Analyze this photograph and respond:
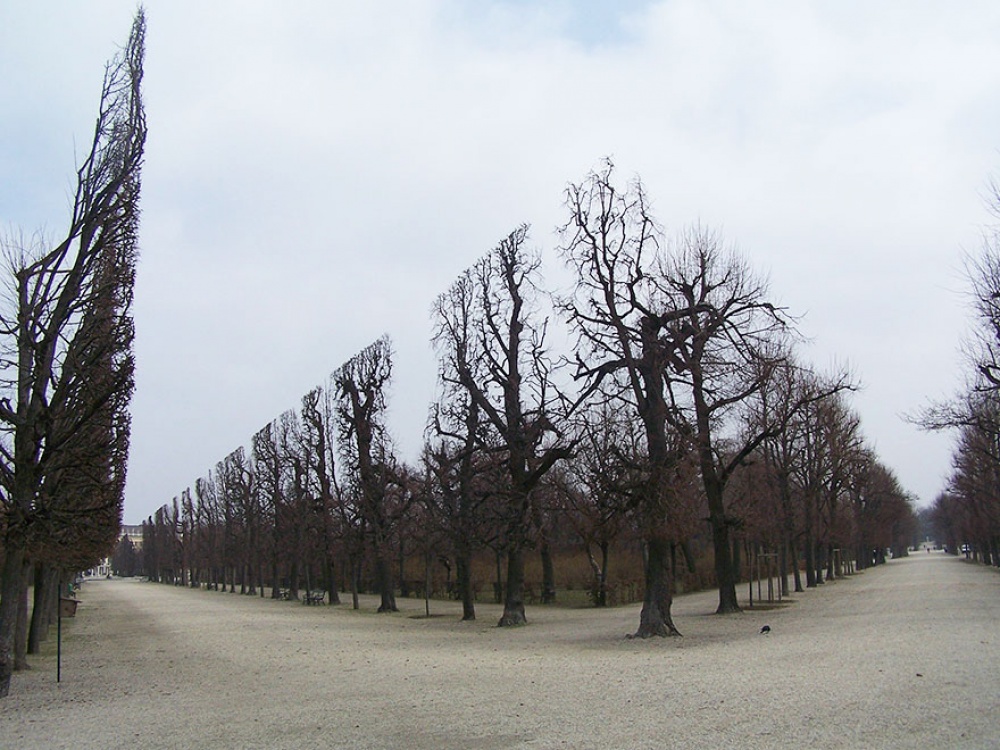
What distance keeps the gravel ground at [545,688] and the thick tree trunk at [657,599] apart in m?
0.58

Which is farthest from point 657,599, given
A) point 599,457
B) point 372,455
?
point 372,455

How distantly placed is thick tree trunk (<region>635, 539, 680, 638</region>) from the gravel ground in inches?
23.0

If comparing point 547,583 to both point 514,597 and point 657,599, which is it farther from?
point 657,599

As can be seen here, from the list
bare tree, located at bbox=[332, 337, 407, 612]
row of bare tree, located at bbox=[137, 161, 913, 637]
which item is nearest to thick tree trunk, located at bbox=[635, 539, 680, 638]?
row of bare tree, located at bbox=[137, 161, 913, 637]

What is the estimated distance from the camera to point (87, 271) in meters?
18.0

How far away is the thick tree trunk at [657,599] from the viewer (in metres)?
22.1

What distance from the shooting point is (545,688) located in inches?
551

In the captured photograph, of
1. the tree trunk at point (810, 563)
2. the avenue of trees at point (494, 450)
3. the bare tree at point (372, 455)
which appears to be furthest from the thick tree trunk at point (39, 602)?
the tree trunk at point (810, 563)

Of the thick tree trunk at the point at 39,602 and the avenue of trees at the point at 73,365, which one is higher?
the avenue of trees at the point at 73,365

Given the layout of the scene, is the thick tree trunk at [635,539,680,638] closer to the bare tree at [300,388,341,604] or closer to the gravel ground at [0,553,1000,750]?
the gravel ground at [0,553,1000,750]

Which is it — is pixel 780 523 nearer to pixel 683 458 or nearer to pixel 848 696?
pixel 683 458

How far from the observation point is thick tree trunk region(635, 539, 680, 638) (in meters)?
22.1

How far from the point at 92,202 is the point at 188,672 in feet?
33.1

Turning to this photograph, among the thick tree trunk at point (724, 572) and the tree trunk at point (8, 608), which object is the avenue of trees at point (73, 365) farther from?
the thick tree trunk at point (724, 572)
